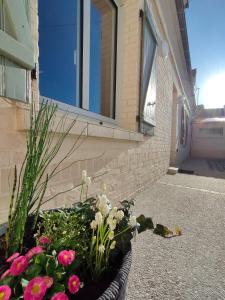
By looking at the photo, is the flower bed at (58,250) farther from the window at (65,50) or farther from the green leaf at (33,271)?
the window at (65,50)

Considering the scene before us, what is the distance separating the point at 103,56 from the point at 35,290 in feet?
9.68

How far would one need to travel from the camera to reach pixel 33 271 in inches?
22.7

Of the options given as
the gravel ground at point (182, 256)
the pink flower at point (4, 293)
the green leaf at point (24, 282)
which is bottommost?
the gravel ground at point (182, 256)

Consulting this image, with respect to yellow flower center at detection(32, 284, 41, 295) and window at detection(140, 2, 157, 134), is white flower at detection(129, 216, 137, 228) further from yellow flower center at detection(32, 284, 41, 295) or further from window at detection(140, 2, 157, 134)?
window at detection(140, 2, 157, 134)

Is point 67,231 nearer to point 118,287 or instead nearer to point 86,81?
point 118,287

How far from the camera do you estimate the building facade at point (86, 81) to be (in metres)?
1.02

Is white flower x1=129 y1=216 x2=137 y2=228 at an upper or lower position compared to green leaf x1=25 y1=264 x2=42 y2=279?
upper

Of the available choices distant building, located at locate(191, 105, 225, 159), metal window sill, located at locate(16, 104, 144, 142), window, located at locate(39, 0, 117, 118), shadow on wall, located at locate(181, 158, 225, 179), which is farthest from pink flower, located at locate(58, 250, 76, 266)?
distant building, located at locate(191, 105, 225, 159)

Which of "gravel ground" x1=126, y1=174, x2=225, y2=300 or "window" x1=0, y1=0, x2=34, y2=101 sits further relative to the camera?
"gravel ground" x1=126, y1=174, x2=225, y2=300

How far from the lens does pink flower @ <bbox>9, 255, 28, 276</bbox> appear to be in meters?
0.56

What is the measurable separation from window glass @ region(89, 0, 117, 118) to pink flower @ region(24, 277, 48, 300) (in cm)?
224

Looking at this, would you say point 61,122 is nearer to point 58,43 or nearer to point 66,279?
point 66,279

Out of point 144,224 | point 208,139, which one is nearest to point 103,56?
point 144,224

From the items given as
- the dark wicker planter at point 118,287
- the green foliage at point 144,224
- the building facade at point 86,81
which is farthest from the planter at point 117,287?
the building facade at point 86,81
